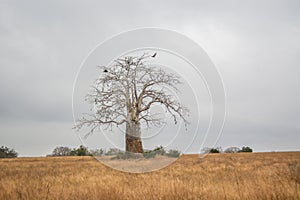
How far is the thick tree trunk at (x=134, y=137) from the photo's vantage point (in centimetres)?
2034

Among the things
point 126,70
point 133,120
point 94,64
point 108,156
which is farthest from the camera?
point 133,120

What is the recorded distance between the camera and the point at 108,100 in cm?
1930

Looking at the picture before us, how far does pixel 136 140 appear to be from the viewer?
2067 cm

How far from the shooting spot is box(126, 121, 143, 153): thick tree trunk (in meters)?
20.3

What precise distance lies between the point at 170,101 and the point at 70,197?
15316 millimetres

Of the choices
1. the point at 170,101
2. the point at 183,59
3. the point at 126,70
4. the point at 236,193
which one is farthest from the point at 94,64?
the point at 170,101

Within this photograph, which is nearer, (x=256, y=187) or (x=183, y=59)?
(x=256, y=187)

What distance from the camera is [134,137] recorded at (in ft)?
67.2

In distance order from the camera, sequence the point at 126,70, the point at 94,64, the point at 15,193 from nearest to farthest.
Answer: the point at 15,193, the point at 94,64, the point at 126,70

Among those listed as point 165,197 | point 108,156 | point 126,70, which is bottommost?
point 165,197

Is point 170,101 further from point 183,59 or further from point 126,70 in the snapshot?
point 183,59

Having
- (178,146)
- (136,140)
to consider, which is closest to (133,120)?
(136,140)

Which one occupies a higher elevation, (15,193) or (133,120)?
(133,120)

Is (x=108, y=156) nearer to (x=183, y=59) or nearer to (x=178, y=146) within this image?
(x=178, y=146)
